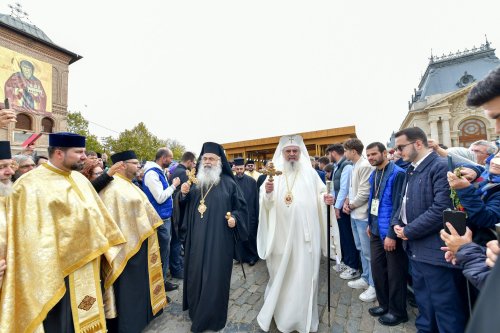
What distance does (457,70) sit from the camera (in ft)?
119

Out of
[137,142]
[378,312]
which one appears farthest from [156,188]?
[137,142]

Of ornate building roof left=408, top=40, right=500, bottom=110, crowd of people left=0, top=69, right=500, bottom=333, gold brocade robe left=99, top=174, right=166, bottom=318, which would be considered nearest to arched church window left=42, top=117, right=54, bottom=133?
crowd of people left=0, top=69, right=500, bottom=333

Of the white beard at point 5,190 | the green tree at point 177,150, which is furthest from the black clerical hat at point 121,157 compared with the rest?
the green tree at point 177,150

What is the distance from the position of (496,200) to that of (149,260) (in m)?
3.88

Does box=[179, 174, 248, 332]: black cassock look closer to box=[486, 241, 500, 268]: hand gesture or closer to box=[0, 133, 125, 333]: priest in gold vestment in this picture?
box=[0, 133, 125, 333]: priest in gold vestment

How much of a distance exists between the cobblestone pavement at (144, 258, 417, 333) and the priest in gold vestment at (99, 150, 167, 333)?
28cm

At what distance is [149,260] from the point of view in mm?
3211

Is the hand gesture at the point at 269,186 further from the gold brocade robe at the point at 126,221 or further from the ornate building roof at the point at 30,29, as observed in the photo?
the ornate building roof at the point at 30,29

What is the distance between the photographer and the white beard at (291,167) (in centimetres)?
354

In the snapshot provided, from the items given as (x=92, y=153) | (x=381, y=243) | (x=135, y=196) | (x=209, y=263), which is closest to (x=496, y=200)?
(x=381, y=243)

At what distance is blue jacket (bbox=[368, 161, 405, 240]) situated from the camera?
9.80 feet

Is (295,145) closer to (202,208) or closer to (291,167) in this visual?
(291,167)

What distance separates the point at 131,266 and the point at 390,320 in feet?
10.9

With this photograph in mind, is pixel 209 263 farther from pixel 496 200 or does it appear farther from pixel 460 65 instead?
pixel 460 65
